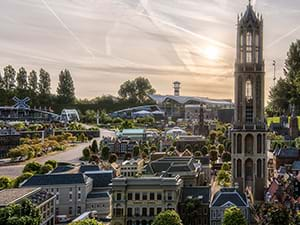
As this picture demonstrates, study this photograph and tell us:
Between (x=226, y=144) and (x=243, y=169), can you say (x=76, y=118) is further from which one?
(x=243, y=169)

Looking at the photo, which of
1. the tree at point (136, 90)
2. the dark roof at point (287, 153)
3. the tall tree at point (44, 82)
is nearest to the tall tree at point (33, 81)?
the tall tree at point (44, 82)

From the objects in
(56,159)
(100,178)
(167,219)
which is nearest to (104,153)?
(56,159)

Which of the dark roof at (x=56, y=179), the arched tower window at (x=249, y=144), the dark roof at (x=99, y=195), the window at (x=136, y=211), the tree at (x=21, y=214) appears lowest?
the window at (x=136, y=211)

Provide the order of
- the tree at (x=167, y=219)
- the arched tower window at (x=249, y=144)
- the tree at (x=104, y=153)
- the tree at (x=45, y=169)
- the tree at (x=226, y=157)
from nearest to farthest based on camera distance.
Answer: the tree at (x=167, y=219), the arched tower window at (x=249, y=144), the tree at (x=45, y=169), the tree at (x=226, y=157), the tree at (x=104, y=153)

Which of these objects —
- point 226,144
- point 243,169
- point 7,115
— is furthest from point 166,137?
point 7,115

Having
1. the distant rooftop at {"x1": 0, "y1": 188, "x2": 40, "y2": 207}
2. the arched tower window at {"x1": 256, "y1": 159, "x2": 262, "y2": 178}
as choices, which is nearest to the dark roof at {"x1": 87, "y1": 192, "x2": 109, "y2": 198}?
the distant rooftop at {"x1": 0, "y1": 188, "x2": 40, "y2": 207}

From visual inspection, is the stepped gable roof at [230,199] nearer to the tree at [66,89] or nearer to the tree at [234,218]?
the tree at [234,218]
